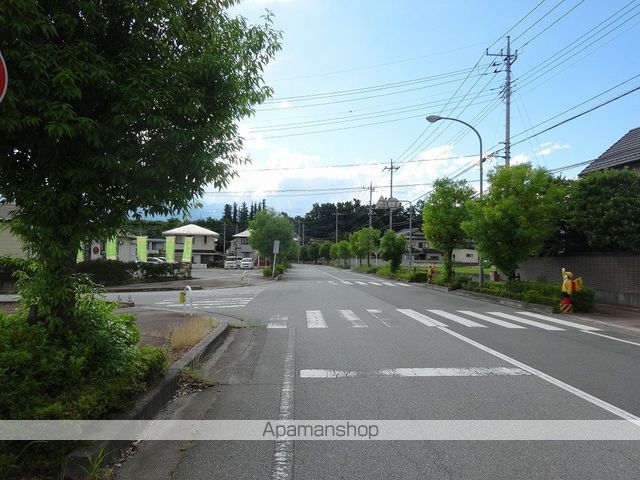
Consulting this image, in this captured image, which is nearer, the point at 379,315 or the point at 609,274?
the point at 379,315

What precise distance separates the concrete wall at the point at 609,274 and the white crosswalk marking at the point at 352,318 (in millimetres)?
11244

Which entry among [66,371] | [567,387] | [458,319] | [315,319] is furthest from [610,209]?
[66,371]

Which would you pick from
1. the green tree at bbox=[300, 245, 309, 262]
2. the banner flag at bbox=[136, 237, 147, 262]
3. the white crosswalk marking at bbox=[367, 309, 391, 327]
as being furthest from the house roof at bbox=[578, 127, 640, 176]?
the green tree at bbox=[300, 245, 309, 262]

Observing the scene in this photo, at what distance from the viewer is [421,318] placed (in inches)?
575

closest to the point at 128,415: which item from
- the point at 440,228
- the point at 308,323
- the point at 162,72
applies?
the point at 162,72

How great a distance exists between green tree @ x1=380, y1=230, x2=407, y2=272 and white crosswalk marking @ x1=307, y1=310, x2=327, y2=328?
30.9 meters

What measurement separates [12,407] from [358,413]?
332 cm

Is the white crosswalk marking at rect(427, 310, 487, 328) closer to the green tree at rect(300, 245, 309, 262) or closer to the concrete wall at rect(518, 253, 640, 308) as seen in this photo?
the concrete wall at rect(518, 253, 640, 308)

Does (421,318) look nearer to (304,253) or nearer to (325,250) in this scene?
(325,250)

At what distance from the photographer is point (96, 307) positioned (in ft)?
18.9

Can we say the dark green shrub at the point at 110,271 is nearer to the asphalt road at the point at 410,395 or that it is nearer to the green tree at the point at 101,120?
the asphalt road at the point at 410,395

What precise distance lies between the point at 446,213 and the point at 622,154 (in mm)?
9972

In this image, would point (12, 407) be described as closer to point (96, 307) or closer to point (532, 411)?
point (96, 307)

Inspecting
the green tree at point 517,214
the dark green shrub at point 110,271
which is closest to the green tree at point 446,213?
the green tree at point 517,214
